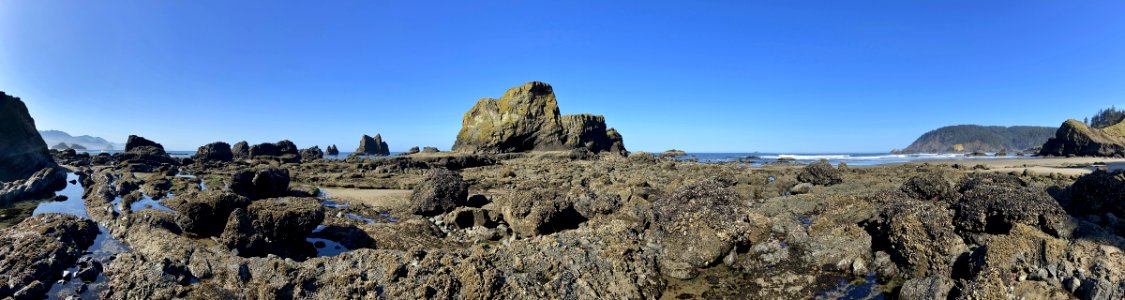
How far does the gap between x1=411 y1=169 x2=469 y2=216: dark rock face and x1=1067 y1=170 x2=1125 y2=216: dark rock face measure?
1707 centimetres

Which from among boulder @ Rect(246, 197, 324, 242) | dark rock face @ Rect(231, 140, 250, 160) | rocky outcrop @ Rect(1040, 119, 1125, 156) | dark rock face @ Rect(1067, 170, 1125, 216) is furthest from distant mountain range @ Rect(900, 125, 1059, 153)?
boulder @ Rect(246, 197, 324, 242)

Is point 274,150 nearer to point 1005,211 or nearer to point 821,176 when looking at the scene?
point 821,176

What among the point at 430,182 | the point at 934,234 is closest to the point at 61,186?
the point at 430,182

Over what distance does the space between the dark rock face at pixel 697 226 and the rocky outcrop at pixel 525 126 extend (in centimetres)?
5107

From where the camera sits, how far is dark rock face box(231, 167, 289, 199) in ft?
51.8

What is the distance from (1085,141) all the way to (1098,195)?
73309 millimetres

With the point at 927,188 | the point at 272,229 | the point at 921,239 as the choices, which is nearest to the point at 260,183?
the point at 272,229

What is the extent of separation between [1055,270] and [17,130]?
4490 centimetres

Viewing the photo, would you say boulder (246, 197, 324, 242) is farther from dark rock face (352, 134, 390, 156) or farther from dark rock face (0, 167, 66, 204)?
dark rock face (352, 134, 390, 156)

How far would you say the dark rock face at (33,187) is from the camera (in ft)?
54.2

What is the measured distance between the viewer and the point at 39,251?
7488 mm

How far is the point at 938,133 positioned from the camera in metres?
190

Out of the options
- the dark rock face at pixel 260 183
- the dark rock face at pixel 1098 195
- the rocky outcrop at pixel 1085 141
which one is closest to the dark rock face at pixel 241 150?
the dark rock face at pixel 260 183

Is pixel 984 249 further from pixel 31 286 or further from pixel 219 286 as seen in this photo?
pixel 31 286
